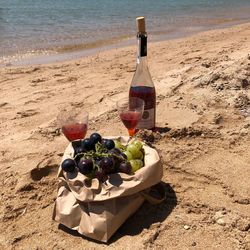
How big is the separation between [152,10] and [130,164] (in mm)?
12870

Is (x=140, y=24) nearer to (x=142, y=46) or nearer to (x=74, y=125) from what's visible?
(x=142, y=46)

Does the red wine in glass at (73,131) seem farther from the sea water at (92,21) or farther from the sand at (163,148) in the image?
the sea water at (92,21)

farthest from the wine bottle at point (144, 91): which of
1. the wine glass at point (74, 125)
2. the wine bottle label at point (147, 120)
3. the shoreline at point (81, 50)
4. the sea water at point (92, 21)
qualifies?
the sea water at point (92, 21)

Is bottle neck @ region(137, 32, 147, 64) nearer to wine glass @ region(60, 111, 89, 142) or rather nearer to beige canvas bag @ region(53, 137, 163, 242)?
wine glass @ region(60, 111, 89, 142)

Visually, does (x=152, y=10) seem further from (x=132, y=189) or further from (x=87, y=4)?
(x=132, y=189)

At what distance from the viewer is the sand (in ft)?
8.10

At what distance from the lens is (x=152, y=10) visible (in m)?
14.6

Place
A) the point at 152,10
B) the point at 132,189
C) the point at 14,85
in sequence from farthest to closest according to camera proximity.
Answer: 1. the point at 152,10
2. the point at 14,85
3. the point at 132,189

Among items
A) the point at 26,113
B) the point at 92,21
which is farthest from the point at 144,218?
the point at 92,21

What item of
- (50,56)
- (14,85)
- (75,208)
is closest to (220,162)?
(75,208)

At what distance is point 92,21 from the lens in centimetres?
1201

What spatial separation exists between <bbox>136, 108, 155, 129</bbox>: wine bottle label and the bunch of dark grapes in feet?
2.70

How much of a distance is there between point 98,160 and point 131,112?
0.74m

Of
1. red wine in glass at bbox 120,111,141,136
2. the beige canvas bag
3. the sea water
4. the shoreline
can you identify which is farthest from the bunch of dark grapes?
the sea water
